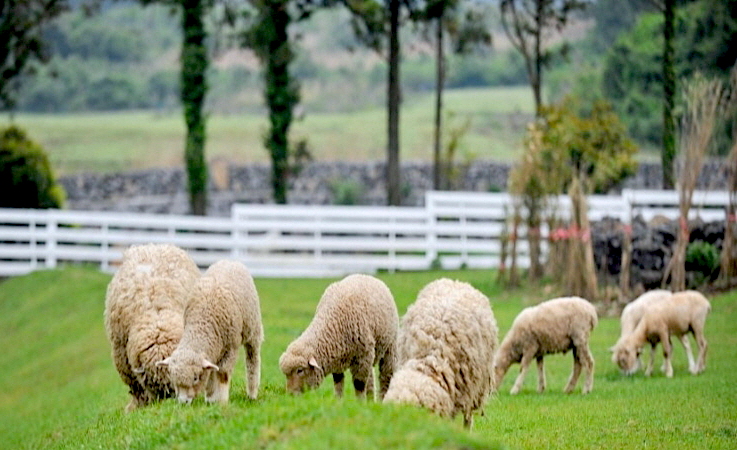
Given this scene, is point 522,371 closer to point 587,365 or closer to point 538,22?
point 587,365

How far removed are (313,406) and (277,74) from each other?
26091 mm

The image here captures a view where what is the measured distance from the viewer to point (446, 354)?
9.71 metres

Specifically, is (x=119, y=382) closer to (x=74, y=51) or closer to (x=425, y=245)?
(x=425, y=245)

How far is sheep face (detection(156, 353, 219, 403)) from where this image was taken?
11023 millimetres

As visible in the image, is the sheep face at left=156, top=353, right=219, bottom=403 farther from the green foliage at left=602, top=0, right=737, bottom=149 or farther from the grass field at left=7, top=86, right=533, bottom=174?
the grass field at left=7, top=86, right=533, bottom=174

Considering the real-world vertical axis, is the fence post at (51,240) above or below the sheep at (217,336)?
below

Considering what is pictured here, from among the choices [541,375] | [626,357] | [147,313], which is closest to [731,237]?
[626,357]

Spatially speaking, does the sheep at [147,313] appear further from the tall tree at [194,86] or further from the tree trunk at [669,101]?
the tall tree at [194,86]

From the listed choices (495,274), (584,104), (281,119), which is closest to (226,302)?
(495,274)

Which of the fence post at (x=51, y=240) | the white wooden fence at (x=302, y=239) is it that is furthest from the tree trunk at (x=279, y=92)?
the fence post at (x=51, y=240)

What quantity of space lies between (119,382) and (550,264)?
9025 mm

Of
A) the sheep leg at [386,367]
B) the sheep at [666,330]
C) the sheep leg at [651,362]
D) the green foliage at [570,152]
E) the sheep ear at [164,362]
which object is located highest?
the green foliage at [570,152]

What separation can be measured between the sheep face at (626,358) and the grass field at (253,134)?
40.1 meters

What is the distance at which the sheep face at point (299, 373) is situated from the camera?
10.9m
